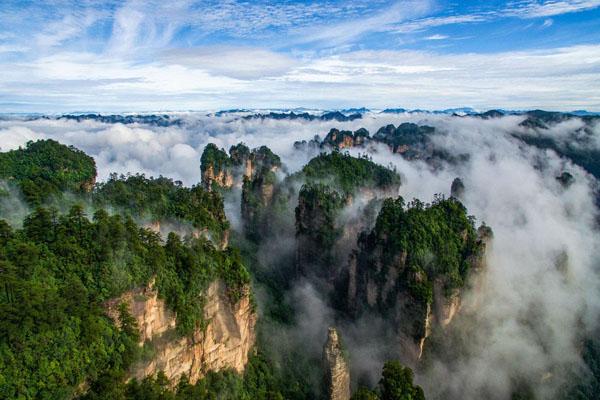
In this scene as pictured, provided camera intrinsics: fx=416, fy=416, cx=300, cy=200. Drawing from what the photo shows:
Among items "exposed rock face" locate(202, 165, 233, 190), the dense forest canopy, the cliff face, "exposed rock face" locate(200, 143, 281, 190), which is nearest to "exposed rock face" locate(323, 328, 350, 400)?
the dense forest canopy

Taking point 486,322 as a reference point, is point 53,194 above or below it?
above

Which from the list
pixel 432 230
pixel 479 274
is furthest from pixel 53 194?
pixel 479 274

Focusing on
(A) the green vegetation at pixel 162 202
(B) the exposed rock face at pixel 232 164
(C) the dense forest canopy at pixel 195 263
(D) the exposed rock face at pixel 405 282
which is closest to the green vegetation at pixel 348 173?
(C) the dense forest canopy at pixel 195 263

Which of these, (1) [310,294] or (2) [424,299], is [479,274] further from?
(1) [310,294]

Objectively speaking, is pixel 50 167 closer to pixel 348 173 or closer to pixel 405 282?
pixel 348 173

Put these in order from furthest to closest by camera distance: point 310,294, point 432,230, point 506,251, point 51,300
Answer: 1. point 506,251
2. point 310,294
3. point 432,230
4. point 51,300

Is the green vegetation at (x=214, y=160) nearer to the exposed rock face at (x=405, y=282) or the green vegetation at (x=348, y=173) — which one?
the green vegetation at (x=348, y=173)

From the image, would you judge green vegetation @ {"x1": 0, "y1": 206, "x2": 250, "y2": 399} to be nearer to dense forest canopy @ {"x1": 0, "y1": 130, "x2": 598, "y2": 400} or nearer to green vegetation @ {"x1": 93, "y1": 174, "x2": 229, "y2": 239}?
dense forest canopy @ {"x1": 0, "y1": 130, "x2": 598, "y2": 400}

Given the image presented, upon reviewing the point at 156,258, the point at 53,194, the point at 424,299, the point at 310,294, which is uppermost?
the point at 53,194
